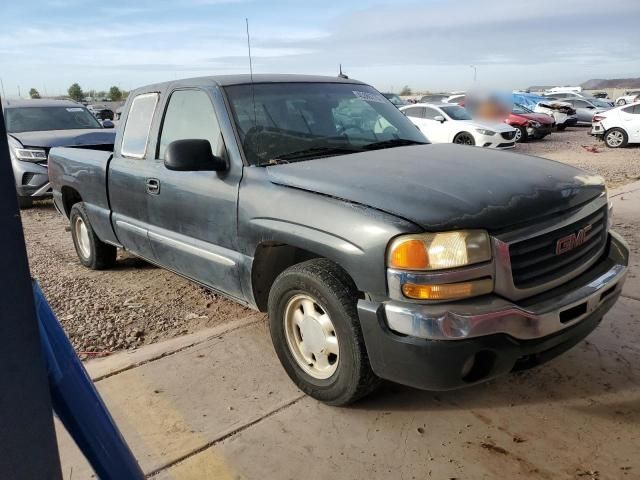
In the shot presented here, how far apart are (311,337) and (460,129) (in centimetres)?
1280

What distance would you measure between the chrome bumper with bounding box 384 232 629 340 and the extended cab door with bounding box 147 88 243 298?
130cm

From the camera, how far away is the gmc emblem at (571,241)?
2668mm

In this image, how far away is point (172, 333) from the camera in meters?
4.03

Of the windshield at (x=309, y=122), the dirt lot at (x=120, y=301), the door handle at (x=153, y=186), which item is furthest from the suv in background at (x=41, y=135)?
the windshield at (x=309, y=122)

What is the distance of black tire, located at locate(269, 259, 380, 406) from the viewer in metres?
2.60

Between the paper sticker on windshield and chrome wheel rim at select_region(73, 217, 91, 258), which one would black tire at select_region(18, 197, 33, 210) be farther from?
the paper sticker on windshield

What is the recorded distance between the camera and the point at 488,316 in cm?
232

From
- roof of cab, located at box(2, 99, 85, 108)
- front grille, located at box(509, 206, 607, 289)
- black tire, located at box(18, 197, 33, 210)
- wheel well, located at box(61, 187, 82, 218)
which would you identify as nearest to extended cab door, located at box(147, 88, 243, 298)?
front grille, located at box(509, 206, 607, 289)

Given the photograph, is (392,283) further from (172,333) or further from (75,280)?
(75,280)

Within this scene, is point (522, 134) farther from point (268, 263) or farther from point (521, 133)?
point (268, 263)

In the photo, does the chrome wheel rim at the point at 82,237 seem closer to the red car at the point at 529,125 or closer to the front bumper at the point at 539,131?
the red car at the point at 529,125

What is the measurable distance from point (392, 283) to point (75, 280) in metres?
3.94

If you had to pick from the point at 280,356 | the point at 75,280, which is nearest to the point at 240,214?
the point at 280,356

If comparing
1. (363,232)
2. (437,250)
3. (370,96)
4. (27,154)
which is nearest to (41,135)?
(27,154)
